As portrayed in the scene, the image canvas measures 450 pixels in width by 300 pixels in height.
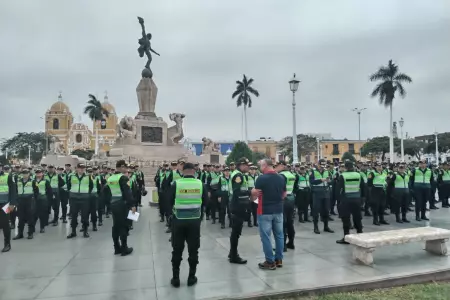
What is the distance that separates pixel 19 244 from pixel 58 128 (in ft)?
336

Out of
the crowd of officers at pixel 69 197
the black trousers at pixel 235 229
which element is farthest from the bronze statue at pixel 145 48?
the black trousers at pixel 235 229

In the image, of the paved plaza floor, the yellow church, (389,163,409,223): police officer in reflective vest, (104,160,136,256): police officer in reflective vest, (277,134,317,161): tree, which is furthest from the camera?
the yellow church

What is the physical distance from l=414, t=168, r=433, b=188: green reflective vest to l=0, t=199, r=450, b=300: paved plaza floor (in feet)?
15.2

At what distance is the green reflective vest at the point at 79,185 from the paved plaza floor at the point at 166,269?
136 cm

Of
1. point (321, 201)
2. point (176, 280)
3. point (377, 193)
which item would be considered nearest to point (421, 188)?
point (377, 193)

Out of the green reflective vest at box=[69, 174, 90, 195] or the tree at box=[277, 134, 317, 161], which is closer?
the green reflective vest at box=[69, 174, 90, 195]

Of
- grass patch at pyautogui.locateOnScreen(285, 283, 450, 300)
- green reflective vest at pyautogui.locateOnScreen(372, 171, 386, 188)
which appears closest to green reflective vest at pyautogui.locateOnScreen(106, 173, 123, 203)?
grass patch at pyautogui.locateOnScreen(285, 283, 450, 300)

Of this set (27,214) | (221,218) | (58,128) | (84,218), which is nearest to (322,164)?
(221,218)

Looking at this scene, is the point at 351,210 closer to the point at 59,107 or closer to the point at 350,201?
the point at 350,201

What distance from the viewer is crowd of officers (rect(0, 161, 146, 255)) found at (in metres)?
7.06

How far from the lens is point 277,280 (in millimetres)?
5262

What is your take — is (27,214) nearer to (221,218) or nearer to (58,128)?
(221,218)

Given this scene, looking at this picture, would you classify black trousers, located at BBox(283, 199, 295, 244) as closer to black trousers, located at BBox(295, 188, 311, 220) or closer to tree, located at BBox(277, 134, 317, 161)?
black trousers, located at BBox(295, 188, 311, 220)

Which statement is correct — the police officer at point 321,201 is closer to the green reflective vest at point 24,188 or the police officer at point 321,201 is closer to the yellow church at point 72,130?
the green reflective vest at point 24,188
